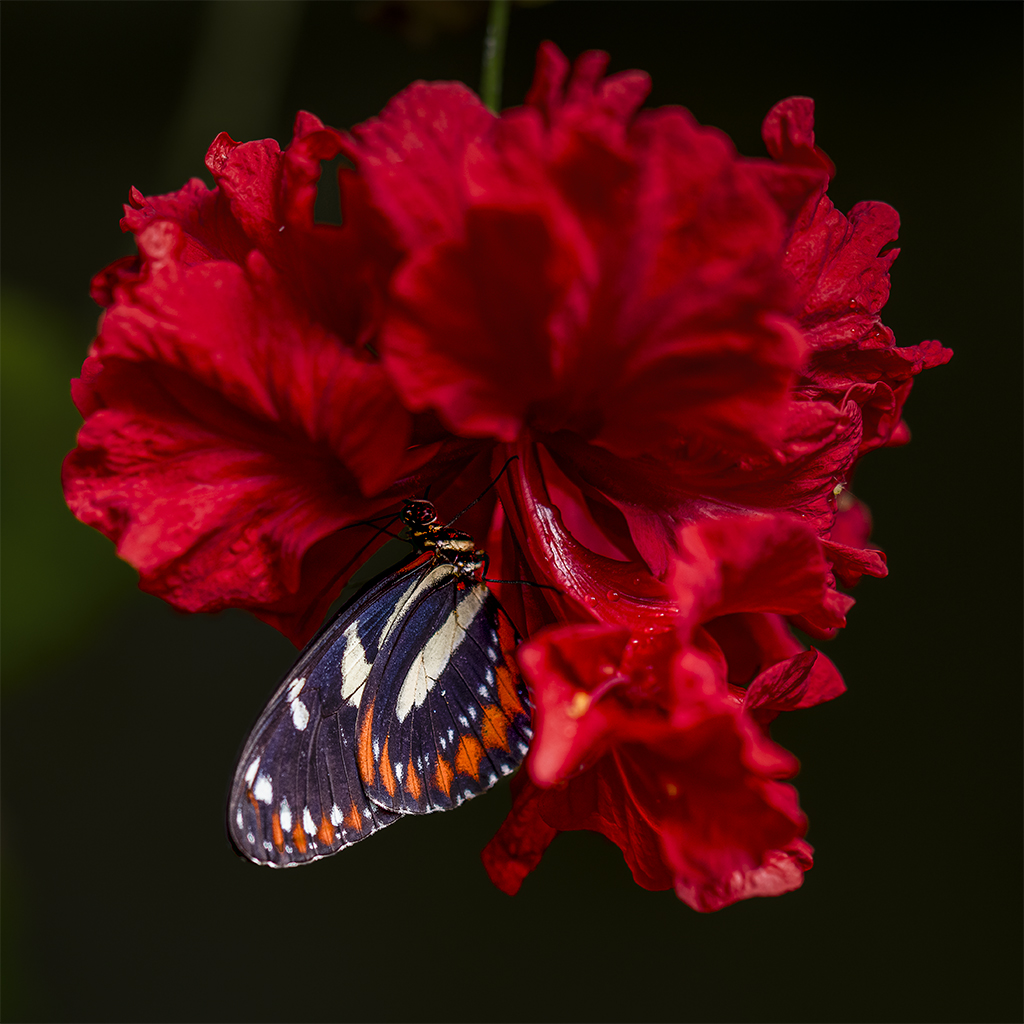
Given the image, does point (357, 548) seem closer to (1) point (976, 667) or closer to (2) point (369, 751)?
(2) point (369, 751)

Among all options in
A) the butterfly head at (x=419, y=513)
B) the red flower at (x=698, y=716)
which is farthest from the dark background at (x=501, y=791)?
the red flower at (x=698, y=716)

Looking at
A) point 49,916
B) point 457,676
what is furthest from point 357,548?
point 49,916

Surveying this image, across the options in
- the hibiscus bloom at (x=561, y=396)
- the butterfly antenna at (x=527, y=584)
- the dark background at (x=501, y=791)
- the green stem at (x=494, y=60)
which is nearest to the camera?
the hibiscus bloom at (x=561, y=396)

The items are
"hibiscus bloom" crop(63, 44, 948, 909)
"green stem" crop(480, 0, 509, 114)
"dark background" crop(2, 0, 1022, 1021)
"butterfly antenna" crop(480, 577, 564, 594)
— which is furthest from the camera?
"dark background" crop(2, 0, 1022, 1021)

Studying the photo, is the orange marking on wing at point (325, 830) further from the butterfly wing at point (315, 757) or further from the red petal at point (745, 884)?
the red petal at point (745, 884)

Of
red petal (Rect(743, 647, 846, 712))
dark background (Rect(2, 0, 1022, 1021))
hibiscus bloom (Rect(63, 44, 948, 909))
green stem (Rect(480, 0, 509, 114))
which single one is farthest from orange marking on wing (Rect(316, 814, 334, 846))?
dark background (Rect(2, 0, 1022, 1021))

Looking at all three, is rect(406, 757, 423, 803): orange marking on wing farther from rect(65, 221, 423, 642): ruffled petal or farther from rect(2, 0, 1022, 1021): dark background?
rect(2, 0, 1022, 1021): dark background

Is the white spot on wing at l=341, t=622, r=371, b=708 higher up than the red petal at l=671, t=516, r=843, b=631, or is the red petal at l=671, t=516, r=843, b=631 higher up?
the red petal at l=671, t=516, r=843, b=631

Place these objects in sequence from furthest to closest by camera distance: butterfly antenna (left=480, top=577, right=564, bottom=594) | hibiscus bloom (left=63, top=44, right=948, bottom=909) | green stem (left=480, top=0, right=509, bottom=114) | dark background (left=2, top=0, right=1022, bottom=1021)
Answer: dark background (left=2, top=0, right=1022, bottom=1021) < green stem (left=480, top=0, right=509, bottom=114) < butterfly antenna (left=480, top=577, right=564, bottom=594) < hibiscus bloom (left=63, top=44, right=948, bottom=909)
